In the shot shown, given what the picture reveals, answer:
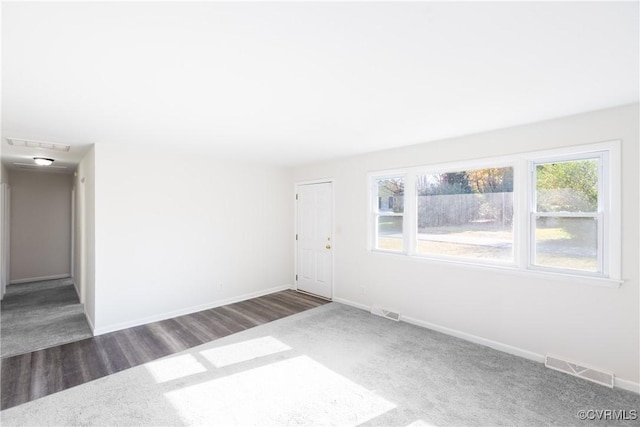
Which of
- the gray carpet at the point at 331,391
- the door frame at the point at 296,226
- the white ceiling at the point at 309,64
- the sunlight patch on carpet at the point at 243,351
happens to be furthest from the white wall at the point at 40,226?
the sunlight patch on carpet at the point at 243,351

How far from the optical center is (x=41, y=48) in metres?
1.60

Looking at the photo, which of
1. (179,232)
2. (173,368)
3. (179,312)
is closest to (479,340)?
(173,368)

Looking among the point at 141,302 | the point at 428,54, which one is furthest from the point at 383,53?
the point at 141,302

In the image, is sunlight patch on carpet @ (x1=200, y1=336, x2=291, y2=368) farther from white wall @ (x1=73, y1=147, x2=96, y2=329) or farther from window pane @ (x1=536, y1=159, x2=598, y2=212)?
window pane @ (x1=536, y1=159, x2=598, y2=212)

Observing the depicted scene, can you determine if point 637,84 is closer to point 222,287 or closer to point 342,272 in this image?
point 342,272

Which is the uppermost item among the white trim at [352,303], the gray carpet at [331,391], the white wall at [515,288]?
the white wall at [515,288]

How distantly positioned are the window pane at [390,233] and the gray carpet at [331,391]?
1.41 meters

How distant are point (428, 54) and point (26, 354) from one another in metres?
4.73

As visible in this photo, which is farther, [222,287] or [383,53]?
[222,287]

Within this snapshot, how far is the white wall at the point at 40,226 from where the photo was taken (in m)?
6.26

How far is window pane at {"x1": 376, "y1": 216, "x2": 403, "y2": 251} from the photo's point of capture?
432 centimetres

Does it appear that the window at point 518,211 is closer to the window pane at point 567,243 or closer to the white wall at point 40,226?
the window pane at point 567,243

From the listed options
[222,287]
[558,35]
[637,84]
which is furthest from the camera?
[222,287]

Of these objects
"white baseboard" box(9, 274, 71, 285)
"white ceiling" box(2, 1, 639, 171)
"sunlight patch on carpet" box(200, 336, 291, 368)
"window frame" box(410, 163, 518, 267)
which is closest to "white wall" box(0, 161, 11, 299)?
"white baseboard" box(9, 274, 71, 285)
